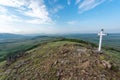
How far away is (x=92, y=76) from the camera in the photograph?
16.5m

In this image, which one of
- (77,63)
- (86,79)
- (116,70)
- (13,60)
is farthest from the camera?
(13,60)

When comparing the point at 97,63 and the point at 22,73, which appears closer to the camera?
the point at 97,63

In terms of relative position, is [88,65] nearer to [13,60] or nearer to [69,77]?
[69,77]

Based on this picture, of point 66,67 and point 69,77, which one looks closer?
point 69,77

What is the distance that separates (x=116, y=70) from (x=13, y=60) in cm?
1928

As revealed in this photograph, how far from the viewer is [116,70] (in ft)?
59.8

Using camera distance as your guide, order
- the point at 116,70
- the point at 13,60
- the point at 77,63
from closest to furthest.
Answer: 1. the point at 116,70
2. the point at 77,63
3. the point at 13,60

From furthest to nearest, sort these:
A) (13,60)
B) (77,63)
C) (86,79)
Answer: (13,60), (77,63), (86,79)

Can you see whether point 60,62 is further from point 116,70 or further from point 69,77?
point 116,70

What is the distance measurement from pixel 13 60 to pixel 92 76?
17.5 meters

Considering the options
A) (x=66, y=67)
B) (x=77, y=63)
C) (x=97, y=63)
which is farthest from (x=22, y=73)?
(x=97, y=63)

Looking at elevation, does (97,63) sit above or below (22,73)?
above

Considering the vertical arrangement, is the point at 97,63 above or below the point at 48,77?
above

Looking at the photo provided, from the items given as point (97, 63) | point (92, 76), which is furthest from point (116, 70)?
point (92, 76)
